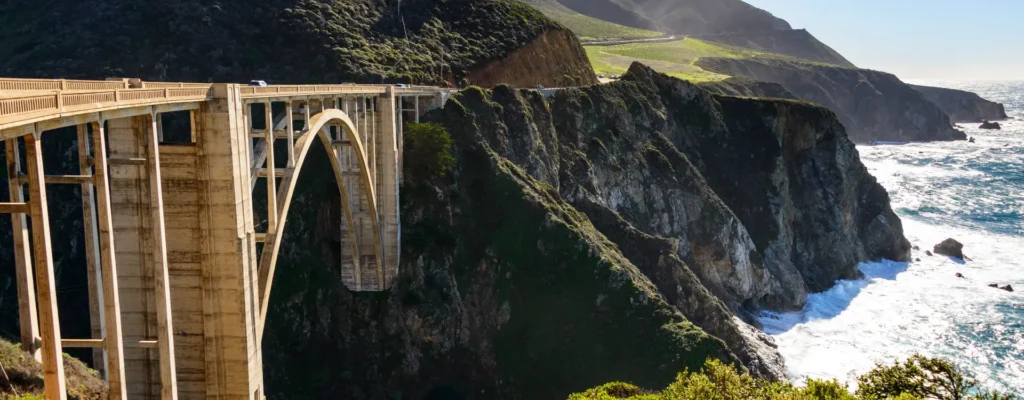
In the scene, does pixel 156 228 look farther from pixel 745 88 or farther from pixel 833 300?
pixel 745 88

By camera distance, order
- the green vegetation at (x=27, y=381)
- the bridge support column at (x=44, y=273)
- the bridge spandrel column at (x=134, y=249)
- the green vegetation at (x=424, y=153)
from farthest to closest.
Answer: the green vegetation at (x=424, y=153)
the bridge spandrel column at (x=134, y=249)
the green vegetation at (x=27, y=381)
the bridge support column at (x=44, y=273)

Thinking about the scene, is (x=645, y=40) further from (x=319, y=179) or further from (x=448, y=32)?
(x=319, y=179)

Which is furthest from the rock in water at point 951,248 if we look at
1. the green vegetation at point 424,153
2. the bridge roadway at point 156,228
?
the bridge roadway at point 156,228

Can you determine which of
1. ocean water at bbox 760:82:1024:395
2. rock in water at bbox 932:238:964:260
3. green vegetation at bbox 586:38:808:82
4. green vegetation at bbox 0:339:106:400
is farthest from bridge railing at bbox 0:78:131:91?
green vegetation at bbox 586:38:808:82

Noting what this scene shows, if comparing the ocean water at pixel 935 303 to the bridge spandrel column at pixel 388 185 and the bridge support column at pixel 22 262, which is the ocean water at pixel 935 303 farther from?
the bridge support column at pixel 22 262

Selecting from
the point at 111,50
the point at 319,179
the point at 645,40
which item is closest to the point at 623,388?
the point at 319,179

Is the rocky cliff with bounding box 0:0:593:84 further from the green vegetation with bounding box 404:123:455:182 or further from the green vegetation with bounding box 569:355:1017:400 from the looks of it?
the green vegetation with bounding box 569:355:1017:400

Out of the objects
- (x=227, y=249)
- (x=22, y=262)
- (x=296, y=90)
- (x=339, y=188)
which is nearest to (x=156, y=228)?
(x=227, y=249)
